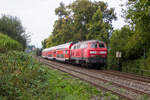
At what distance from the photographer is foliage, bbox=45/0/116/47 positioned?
32287 mm

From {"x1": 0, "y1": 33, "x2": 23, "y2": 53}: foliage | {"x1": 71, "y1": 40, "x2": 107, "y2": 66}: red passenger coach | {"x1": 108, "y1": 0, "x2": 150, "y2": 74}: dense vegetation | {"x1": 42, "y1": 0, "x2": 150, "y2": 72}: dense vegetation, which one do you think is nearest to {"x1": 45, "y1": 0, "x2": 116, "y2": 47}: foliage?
{"x1": 42, "y1": 0, "x2": 150, "y2": 72}: dense vegetation

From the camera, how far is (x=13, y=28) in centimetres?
2294

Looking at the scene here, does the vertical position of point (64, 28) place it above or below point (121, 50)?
above

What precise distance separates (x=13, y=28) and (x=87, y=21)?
729 inches

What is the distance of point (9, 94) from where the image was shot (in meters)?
4.98

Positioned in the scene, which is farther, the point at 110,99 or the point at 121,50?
the point at 121,50

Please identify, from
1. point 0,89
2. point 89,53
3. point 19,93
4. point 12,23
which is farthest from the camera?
point 12,23

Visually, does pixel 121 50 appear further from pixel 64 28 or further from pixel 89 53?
pixel 64 28

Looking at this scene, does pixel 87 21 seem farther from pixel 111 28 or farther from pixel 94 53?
pixel 94 53

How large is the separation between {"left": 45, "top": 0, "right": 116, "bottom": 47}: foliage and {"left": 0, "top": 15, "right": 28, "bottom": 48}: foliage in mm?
13262

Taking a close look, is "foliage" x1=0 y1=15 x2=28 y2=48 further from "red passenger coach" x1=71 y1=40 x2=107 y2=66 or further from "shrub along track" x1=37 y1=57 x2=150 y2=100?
"shrub along track" x1=37 y1=57 x2=150 y2=100

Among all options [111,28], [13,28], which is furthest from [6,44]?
[111,28]

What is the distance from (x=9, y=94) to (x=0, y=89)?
296 millimetres

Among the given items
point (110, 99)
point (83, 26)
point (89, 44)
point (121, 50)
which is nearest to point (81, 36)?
point (83, 26)
